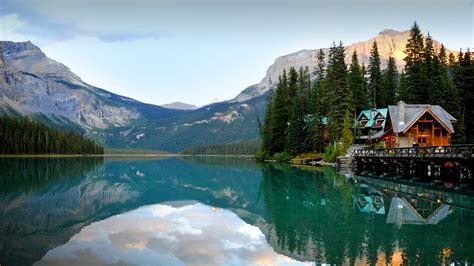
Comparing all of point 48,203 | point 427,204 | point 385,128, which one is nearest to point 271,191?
point 427,204

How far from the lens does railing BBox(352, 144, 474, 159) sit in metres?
36.4

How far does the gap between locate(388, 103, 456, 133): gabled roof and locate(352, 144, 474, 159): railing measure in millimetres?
9671

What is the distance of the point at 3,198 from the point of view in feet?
101

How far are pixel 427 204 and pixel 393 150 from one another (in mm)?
24938

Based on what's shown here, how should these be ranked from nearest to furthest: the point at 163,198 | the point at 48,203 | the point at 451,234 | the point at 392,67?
1. the point at 451,234
2. the point at 48,203
3. the point at 163,198
4. the point at 392,67

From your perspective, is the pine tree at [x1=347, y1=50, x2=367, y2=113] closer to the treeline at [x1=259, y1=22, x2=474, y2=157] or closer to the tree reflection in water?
the treeline at [x1=259, y1=22, x2=474, y2=157]

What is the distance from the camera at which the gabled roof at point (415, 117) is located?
64.4m

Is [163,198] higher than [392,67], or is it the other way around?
[392,67]

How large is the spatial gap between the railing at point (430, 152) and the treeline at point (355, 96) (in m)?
17.4

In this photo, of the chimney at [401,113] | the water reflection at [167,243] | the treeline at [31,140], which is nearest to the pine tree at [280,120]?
the chimney at [401,113]

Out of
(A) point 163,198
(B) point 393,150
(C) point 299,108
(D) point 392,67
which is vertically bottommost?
(A) point 163,198

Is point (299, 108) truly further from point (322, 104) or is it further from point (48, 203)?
point (48, 203)

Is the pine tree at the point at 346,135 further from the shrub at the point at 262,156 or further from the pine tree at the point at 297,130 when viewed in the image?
the shrub at the point at 262,156

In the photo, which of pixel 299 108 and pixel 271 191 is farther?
pixel 299 108
